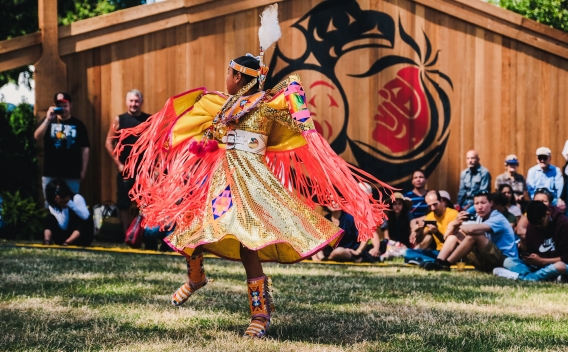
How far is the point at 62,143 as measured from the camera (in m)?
11.1

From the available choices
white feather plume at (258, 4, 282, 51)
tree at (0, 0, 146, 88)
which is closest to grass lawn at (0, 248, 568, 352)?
white feather plume at (258, 4, 282, 51)

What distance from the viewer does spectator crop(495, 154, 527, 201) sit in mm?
11906

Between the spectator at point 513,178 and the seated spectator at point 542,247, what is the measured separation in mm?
3153

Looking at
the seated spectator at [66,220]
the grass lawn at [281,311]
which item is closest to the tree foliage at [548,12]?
the seated spectator at [66,220]

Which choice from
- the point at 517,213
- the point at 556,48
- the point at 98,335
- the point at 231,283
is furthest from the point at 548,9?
the point at 98,335

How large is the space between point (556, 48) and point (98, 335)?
32.9 ft

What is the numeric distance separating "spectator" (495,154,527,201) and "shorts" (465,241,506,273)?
2880 mm

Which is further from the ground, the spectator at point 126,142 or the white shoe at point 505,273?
the spectator at point 126,142

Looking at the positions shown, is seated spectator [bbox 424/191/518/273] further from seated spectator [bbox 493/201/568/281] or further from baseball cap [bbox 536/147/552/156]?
baseball cap [bbox 536/147/552/156]

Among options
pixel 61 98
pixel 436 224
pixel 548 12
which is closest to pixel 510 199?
pixel 436 224

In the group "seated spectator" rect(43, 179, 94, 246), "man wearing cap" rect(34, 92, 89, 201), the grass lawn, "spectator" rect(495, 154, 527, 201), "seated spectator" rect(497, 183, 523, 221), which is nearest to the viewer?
the grass lawn

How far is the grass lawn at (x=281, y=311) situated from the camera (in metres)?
4.62

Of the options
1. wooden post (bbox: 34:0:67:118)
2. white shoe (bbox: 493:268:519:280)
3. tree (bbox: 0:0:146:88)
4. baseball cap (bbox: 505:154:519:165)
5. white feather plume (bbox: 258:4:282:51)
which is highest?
tree (bbox: 0:0:146:88)

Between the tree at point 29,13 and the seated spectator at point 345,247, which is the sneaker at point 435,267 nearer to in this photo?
the seated spectator at point 345,247
